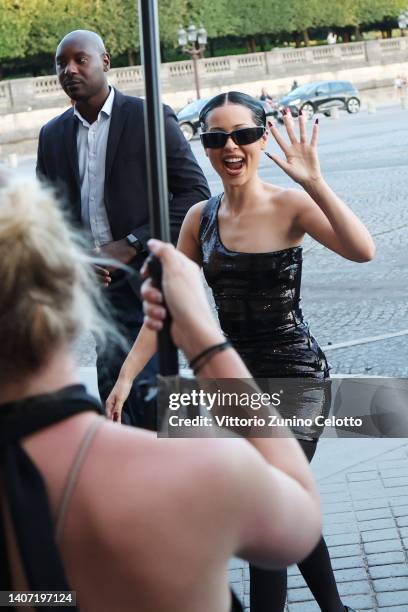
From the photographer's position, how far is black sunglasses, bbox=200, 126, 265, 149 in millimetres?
3320

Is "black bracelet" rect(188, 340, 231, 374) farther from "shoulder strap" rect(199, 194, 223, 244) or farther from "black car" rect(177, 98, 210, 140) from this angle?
"black car" rect(177, 98, 210, 140)

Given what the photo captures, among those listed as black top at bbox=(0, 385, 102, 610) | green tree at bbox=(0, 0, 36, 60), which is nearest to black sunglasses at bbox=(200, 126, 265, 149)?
black top at bbox=(0, 385, 102, 610)

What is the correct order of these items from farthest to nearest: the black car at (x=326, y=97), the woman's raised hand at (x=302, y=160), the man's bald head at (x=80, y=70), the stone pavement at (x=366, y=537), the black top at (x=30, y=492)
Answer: the black car at (x=326, y=97)
the man's bald head at (x=80, y=70)
the stone pavement at (x=366, y=537)
the woman's raised hand at (x=302, y=160)
the black top at (x=30, y=492)

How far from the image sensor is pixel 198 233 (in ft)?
11.3

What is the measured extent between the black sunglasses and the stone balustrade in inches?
1786

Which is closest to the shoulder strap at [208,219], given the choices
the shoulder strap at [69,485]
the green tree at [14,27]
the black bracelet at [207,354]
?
the black bracelet at [207,354]

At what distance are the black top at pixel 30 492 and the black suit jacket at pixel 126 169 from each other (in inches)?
107

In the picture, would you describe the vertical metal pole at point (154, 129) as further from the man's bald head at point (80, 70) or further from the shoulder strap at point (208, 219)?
the man's bald head at point (80, 70)

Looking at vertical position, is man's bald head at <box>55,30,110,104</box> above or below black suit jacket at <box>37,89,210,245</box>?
above

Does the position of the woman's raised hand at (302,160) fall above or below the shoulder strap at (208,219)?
above

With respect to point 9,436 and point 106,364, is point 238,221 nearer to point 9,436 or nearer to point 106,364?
point 106,364

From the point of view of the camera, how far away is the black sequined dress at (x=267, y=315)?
10.6 feet

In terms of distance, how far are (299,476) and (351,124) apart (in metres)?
34.9

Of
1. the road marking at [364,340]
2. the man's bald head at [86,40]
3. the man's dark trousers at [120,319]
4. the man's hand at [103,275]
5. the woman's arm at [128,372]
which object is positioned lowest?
the road marking at [364,340]
